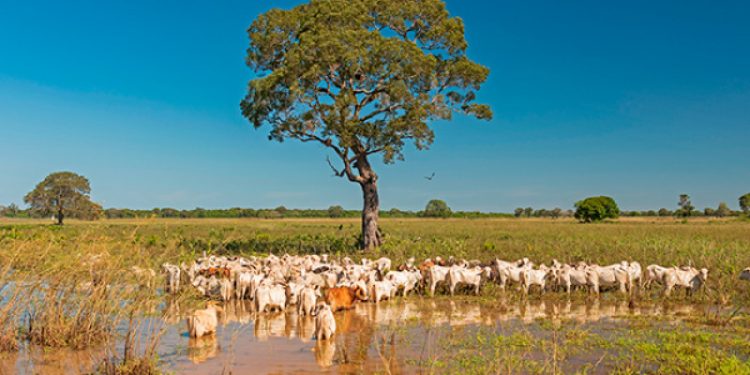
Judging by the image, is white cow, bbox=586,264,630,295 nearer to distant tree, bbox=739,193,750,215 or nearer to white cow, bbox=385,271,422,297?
white cow, bbox=385,271,422,297

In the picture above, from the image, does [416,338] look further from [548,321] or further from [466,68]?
[466,68]

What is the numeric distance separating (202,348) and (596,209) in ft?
273

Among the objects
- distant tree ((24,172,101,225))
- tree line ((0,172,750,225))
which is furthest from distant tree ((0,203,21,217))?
distant tree ((24,172,101,225))

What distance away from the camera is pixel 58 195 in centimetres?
7456

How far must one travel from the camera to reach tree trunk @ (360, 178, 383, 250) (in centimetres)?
2697

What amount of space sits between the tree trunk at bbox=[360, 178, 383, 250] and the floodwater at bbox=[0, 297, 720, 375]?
39.5 feet

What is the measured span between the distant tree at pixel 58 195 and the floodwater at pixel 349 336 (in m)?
69.1

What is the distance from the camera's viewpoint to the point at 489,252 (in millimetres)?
24281

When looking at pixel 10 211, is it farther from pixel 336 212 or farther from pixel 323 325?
pixel 323 325

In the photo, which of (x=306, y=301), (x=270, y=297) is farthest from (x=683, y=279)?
(x=270, y=297)

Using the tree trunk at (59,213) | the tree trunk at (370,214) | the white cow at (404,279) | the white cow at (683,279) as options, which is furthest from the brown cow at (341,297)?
the tree trunk at (59,213)

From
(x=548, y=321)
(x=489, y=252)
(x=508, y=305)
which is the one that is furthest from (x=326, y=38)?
(x=548, y=321)

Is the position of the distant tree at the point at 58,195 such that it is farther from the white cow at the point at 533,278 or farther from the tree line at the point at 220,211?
the white cow at the point at 533,278

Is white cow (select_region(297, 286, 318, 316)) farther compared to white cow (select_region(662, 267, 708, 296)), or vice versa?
white cow (select_region(662, 267, 708, 296))
